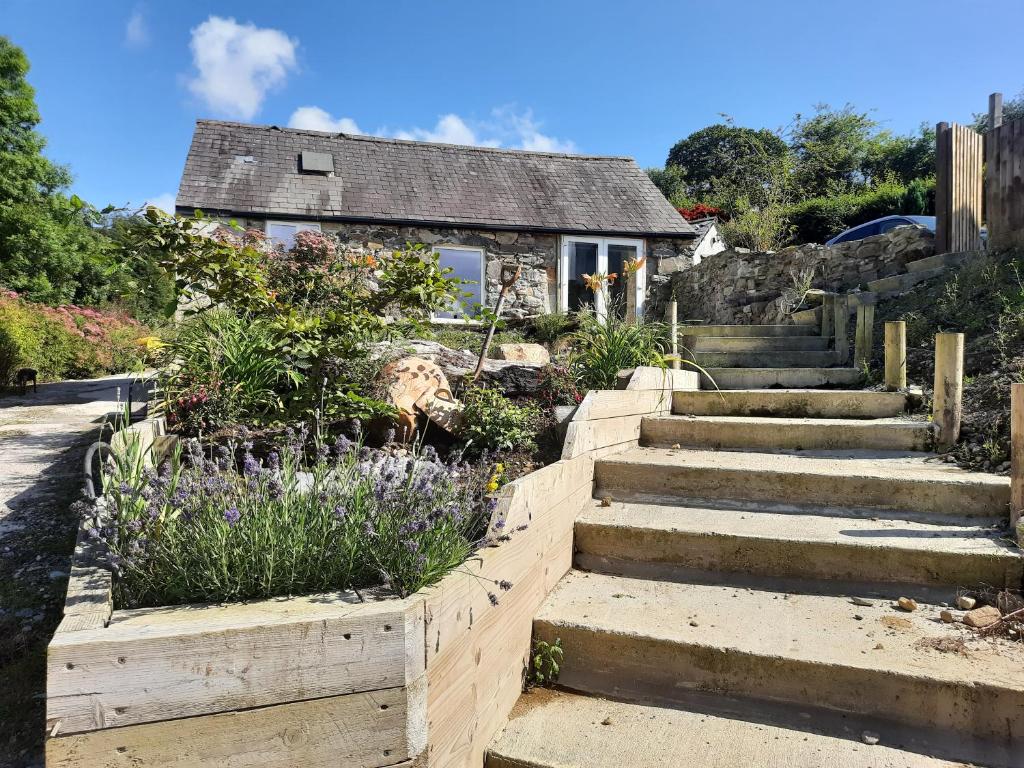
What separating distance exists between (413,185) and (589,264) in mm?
3646

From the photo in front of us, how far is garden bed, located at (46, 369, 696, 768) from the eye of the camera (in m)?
1.28

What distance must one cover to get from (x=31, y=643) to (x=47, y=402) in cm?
584

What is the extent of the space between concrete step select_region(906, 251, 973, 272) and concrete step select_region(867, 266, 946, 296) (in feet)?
0.21

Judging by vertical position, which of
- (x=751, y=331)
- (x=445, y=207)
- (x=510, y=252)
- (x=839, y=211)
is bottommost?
(x=751, y=331)

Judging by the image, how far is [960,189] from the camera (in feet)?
19.9

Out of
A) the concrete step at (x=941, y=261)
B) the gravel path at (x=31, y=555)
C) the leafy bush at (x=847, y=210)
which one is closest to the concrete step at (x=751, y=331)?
the concrete step at (x=941, y=261)

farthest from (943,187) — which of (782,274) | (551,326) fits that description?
(551,326)

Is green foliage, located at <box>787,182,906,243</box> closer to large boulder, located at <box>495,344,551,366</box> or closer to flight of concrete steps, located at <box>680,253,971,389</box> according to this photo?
flight of concrete steps, located at <box>680,253,971,389</box>

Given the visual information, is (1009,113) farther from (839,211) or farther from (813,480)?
(813,480)

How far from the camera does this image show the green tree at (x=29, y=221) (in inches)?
626

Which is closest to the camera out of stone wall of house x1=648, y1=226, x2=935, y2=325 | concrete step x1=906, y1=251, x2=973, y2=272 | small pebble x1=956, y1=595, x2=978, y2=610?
small pebble x1=956, y1=595, x2=978, y2=610

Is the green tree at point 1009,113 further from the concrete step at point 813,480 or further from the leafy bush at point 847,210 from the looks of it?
the concrete step at point 813,480

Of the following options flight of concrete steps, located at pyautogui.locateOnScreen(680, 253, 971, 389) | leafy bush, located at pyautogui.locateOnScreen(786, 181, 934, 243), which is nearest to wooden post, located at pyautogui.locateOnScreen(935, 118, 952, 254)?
flight of concrete steps, located at pyautogui.locateOnScreen(680, 253, 971, 389)

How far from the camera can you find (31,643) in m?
2.13
